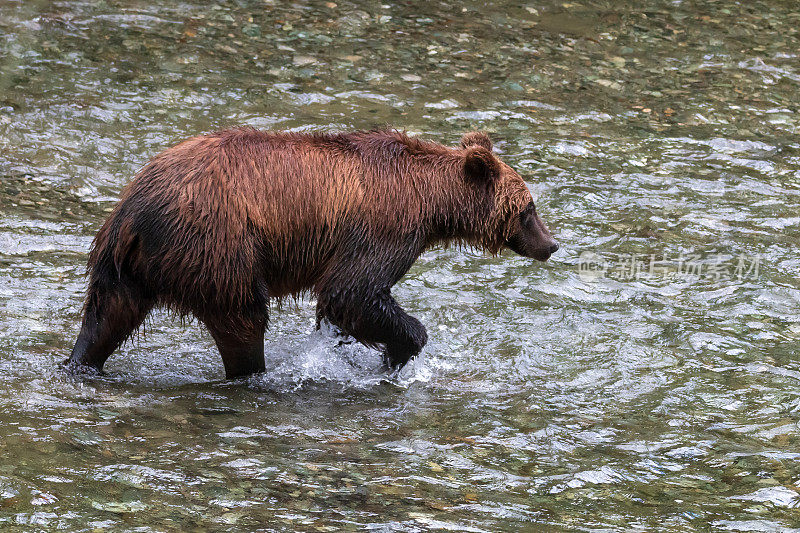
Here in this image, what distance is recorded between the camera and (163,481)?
5008 mm

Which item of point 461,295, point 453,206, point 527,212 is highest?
point 453,206

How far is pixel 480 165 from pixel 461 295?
158 cm

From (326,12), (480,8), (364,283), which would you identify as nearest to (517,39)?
(480,8)

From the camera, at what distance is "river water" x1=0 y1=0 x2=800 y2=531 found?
520 cm

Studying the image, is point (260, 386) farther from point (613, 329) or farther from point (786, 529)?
point (786, 529)

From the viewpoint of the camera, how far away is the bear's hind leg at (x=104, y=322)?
617 centimetres

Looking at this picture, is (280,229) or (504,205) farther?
(504,205)

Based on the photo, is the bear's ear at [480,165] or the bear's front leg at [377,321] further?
the bear's ear at [480,165]

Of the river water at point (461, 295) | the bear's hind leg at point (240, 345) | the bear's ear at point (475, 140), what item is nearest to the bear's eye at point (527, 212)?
the bear's ear at point (475, 140)

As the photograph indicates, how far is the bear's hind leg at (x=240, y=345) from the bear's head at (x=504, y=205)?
5.69ft

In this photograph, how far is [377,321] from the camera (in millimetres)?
6605

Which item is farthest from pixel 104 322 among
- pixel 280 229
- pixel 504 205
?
pixel 504 205

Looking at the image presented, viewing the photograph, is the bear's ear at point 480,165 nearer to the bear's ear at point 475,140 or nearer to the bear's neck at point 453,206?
the bear's neck at point 453,206

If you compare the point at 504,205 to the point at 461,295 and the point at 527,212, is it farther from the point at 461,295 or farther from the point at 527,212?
the point at 461,295
